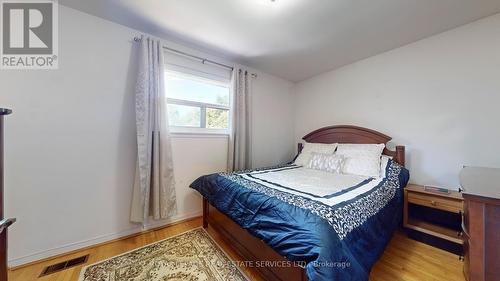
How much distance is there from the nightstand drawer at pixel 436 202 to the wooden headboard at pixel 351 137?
487 mm

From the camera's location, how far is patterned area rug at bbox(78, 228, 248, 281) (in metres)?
1.47

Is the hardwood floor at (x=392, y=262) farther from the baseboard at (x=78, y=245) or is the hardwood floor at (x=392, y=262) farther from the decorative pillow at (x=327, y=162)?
the decorative pillow at (x=327, y=162)

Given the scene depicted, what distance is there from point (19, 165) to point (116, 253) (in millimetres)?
1132

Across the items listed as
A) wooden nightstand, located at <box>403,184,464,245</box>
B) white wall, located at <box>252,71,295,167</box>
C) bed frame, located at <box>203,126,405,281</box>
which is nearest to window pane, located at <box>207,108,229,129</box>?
white wall, located at <box>252,71,295,167</box>

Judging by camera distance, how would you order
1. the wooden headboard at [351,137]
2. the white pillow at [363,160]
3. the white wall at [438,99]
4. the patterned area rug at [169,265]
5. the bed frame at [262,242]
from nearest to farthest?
the bed frame at [262,242] → the patterned area rug at [169,265] → the white wall at [438,99] → the white pillow at [363,160] → the wooden headboard at [351,137]

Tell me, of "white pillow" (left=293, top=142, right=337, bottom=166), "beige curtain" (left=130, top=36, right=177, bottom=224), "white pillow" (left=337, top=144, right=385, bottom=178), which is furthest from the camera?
"white pillow" (left=293, top=142, right=337, bottom=166)

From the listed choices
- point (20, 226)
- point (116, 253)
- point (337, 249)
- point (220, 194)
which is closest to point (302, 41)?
point (220, 194)

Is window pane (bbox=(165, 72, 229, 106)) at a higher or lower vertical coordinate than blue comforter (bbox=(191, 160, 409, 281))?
higher

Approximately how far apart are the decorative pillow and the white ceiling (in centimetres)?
144

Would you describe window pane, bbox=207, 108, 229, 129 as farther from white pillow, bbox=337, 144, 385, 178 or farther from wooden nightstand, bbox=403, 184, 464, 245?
wooden nightstand, bbox=403, 184, 464, 245

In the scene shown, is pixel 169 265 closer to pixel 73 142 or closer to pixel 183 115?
pixel 73 142

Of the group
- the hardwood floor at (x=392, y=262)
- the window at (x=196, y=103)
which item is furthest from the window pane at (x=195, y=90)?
the hardwood floor at (x=392, y=262)

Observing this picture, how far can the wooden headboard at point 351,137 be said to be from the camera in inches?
92.5

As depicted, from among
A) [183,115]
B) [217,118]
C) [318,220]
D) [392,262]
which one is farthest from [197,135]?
[392,262]
